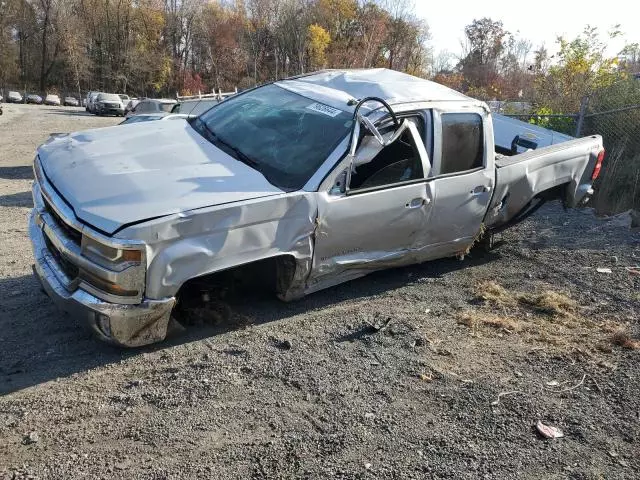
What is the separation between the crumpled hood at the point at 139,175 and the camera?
10.7ft

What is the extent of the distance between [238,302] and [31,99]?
2428 inches

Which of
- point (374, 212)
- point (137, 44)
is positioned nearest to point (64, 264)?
point (374, 212)

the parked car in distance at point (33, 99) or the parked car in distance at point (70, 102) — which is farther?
the parked car in distance at point (70, 102)

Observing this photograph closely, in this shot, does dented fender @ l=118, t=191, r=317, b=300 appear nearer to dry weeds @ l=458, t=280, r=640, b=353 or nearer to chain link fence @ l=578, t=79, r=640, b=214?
dry weeds @ l=458, t=280, r=640, b=353

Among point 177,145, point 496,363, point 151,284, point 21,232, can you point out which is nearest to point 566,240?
point 496,363

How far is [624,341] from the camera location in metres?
4.20

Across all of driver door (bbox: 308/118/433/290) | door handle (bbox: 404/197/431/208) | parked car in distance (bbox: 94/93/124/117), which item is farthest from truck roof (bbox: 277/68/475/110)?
parked car in distance (bbox: 94/93/124/117)

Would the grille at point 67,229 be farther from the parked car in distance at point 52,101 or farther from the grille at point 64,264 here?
the parked car in distance at point 52,101

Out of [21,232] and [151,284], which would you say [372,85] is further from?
[21,232]

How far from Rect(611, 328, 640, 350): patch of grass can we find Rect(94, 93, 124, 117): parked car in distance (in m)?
39.2

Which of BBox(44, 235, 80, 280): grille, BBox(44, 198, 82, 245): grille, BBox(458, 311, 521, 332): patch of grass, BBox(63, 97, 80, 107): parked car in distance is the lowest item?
BBox(63, 97, 80, 107): parked car in distance

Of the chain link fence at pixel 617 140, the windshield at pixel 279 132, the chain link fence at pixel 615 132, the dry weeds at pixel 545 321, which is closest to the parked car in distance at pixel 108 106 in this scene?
the chain link fence at pixel 615 132

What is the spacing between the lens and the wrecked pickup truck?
3.25 metres

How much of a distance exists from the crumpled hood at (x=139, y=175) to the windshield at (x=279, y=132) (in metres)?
0.17
